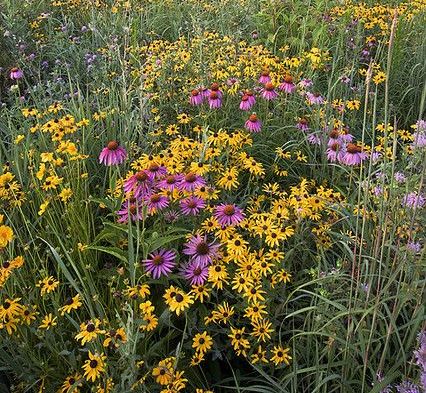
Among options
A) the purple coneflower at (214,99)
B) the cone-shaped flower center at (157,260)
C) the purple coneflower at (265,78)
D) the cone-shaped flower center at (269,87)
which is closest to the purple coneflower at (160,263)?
the cone-shaped flower center at (157,260)

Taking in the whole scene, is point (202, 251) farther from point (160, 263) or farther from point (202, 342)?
point (202, 342)

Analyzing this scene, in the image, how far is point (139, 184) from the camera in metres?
1.53

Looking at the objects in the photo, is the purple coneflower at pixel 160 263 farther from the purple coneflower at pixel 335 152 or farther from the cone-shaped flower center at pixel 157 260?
the purple coneflower at pixel 335 152

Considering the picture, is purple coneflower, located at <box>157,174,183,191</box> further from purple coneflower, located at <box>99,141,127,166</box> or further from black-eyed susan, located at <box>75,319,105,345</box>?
black-eyed susan, located at <box>75,319,105,345</box>

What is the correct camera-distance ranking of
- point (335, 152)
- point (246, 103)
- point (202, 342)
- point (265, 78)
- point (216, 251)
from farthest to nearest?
point (265, 78)
point (246, 103)
point (335, 152)
point (216, 251)
point (202, 342)

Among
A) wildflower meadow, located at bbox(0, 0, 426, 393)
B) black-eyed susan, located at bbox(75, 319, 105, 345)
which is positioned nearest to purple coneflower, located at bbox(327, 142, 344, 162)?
wildflower meadow, located at bbox(0, 0, 426, 393)

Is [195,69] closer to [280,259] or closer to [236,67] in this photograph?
[236,67]

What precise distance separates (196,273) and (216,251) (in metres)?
0.09

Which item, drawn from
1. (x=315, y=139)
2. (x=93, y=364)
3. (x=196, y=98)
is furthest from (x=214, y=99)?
(x=93, y=364)

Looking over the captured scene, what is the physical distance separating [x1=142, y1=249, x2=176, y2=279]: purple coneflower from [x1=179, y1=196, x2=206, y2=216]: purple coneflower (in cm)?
15

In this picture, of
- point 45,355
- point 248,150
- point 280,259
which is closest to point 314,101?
point 248,150

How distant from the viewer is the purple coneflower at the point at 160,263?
1.42m

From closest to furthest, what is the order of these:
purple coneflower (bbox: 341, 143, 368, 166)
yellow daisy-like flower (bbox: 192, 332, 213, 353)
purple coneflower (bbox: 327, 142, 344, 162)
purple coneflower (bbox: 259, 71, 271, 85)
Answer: yellow daisy-like flower (bbox: 192, 332, 213, 353) → purple coneflower (bbox: 341, 143, 368, 166) → purple coneflower (bbox: 327, 142, 344, 162) → purple coneflower (bbox: 259, 71, 271, 85)

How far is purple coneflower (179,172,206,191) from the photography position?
1593 mm
